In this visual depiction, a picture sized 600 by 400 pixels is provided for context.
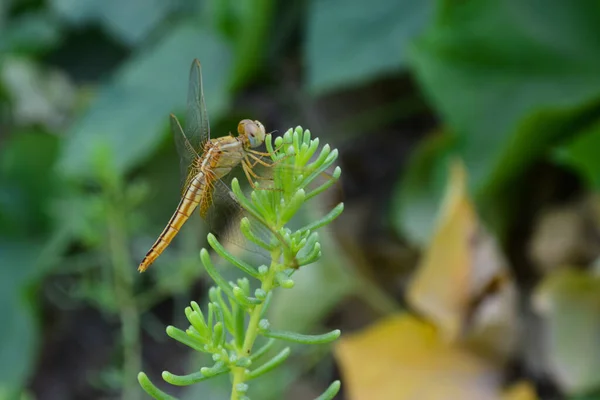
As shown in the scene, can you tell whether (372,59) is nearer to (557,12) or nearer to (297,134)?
(557,12)

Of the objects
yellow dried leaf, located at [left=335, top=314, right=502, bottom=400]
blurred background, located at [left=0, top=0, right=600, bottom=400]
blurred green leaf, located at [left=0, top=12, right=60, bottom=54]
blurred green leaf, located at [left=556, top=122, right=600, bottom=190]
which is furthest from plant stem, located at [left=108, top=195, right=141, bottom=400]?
blurred green leaf, located at [left=0, top=12, right=60, bottom=54]

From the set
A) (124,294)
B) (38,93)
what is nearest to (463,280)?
(124,294)

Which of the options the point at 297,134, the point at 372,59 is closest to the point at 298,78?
the point at 372,59

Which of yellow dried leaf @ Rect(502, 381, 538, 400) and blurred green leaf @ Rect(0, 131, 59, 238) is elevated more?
blurred green leaf @ Rect(0, 131, 59, 238)

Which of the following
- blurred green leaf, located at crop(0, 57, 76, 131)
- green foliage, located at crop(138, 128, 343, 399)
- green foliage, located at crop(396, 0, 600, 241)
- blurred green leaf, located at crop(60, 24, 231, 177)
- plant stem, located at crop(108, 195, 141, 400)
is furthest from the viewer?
blurred green leaf, located at crop(0, 57, 76, 131)

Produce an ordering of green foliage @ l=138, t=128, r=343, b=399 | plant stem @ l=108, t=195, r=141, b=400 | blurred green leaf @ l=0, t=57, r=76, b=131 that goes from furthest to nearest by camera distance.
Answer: blurred green leaf @ l=0, t=57, r=76, b=131
plant stem @ l=108, t=195, r=141, b=400
green foliage @ l=138, t=128, r=343, b=399

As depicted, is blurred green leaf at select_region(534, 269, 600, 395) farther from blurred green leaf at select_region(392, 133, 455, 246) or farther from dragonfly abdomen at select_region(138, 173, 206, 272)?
dragonfly abdomen at select_region(138, 173, 206, 272)
